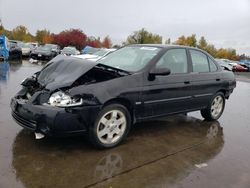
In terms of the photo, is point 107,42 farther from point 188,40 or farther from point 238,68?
point 238,68

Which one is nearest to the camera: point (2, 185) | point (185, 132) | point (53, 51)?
point (2, 185)

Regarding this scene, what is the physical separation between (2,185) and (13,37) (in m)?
84.7

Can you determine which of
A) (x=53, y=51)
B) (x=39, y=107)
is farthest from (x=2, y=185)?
(x=53, y=51)

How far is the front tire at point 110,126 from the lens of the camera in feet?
12.9

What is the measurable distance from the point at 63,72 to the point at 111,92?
0.83 m

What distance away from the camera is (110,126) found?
13.5ft

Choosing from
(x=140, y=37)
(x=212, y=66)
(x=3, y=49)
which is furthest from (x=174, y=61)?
(x=140, y=37)

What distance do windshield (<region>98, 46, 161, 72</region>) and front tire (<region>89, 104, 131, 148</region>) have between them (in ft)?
2.74

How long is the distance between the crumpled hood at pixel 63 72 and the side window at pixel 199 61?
2281mm

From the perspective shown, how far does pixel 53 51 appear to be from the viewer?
77.5 ft

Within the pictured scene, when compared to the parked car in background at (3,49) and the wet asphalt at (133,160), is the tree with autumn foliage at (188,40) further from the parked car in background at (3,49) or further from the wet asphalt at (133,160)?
the wet asphalt at (133,160)

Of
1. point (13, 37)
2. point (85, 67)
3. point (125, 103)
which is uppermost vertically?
point (13, 37)

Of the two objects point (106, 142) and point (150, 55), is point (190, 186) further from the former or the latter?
point (150, 55)

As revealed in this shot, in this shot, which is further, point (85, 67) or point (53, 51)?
point (53, 51)
